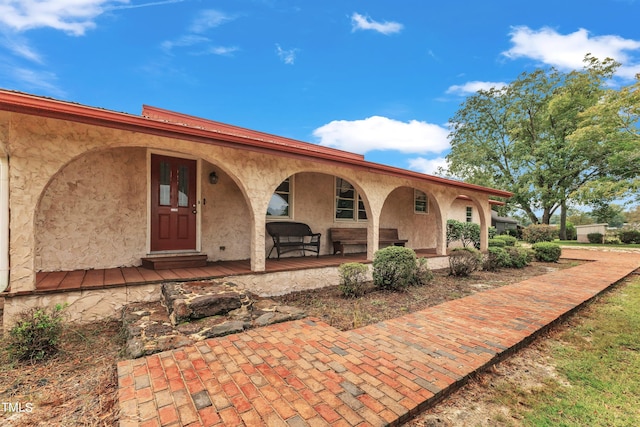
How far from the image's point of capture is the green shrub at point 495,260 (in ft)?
27.9

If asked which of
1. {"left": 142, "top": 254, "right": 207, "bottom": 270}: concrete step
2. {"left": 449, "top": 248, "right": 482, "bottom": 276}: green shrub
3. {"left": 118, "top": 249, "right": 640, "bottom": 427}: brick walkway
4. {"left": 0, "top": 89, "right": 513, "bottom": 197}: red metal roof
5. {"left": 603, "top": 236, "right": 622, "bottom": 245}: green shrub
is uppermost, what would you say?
{"left": 0, "top": 89, "right": 513, "bottom": 197}: red metal roof

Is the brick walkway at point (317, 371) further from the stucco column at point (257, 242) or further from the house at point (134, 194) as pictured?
the house at point (134, 194)

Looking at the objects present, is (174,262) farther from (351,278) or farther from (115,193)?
(351,278)

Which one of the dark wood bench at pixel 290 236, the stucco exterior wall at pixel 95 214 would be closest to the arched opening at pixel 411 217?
the dark wood bench at pixel 290 236

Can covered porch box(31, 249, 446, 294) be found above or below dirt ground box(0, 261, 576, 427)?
above

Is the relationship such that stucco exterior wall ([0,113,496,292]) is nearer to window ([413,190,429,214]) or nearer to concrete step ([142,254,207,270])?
concrete step ([142,254,207,270])

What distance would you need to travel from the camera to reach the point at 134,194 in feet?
17.5

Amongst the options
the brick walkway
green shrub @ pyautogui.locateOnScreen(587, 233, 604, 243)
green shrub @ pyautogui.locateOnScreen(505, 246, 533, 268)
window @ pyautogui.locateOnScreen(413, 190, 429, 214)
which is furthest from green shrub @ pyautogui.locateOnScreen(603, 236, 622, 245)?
the brick walkway

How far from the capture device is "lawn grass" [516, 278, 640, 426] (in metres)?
2.14

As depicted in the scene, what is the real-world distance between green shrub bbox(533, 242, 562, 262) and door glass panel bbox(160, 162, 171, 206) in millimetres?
12154

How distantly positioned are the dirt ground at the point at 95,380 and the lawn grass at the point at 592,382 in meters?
0.19

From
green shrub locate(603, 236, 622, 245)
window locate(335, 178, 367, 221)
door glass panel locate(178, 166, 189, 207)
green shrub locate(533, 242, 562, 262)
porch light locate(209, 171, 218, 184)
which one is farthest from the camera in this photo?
green shrub locate(603, 236, 622, 245)

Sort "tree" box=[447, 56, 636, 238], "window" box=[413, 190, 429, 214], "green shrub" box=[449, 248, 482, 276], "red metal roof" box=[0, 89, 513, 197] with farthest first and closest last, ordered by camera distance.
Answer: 1. "tree" box=[447, 56, 636, 238]
2. "window" box=[413, 190, 429, 214]
3. "green shrub" box=[449, 248, 482, 276]
4. "red metal roof" box=[0, 89, 513, 197]

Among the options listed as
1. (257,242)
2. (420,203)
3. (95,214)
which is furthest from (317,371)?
(420,203)
